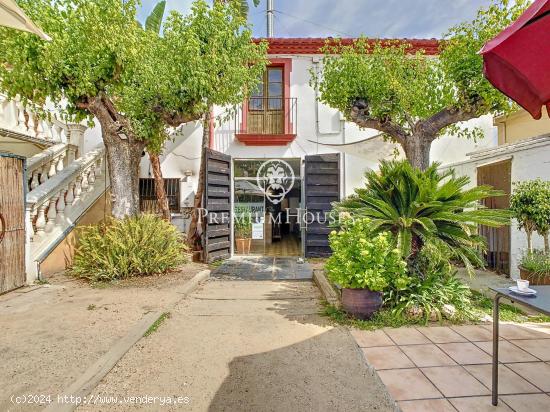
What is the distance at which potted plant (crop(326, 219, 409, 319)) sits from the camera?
12.1 feet

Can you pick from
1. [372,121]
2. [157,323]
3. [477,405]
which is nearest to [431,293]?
[477,405]

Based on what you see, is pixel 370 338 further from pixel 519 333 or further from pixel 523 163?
pixel 523 163

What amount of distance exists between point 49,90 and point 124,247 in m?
→ 3.04

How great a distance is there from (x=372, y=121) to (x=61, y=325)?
6.02 metres

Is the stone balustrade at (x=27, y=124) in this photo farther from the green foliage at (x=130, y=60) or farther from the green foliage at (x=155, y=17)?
the green foliage at (x=155, y=17)

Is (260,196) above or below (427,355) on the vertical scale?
above

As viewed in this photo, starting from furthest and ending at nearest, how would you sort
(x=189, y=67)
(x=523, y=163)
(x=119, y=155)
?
(x=119, y=155) → (x=523, y=163) → (x=189, y=67)

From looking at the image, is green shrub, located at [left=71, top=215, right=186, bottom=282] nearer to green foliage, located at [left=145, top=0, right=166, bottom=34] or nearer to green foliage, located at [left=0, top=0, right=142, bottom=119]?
green foliage, located at [left=0, top=0, right=142, bottom=119]

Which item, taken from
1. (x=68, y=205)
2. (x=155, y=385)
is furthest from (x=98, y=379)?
(x=68, y=205)

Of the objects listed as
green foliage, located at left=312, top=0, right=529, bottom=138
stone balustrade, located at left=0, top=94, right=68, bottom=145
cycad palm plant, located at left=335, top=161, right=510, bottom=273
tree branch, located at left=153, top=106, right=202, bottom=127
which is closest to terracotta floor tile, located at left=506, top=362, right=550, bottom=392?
cycad palm plant, located at left=335, top=161, right=510, bottom=273

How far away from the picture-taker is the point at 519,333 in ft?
11.5

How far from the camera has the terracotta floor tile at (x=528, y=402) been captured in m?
2.22

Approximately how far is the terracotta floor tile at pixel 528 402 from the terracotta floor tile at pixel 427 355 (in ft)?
1.79

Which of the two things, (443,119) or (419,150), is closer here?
(443,119)
